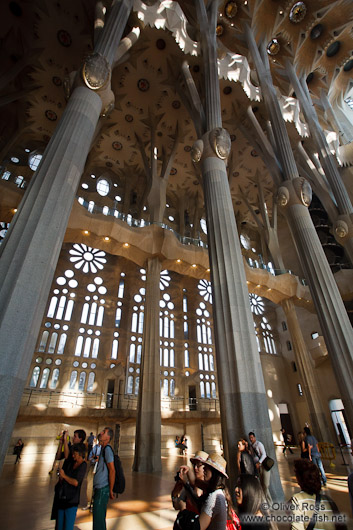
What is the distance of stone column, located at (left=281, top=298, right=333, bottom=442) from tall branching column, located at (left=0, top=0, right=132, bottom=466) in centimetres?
1417

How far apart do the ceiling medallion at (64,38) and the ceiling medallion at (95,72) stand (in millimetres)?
8986

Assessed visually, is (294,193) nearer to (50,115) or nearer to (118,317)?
(118,317)

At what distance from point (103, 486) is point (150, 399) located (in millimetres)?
8096

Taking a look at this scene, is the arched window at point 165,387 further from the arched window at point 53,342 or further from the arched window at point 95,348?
the arched window at point 53,342

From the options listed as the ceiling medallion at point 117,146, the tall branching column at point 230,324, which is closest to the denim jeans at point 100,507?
the tall branching column at point 230,324

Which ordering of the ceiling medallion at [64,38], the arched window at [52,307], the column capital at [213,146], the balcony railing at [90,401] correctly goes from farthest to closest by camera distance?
the arched window at [52,307], the balcony railing at [90,401], the ceiling medallion at [64,38], the column capital at [213,146]

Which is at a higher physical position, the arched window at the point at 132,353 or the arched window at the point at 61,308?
the arched window at the point at 61,308

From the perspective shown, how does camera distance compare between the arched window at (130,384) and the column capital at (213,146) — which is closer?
the column capital at (213,146)

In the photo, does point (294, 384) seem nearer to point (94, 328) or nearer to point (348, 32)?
point (94, 328)

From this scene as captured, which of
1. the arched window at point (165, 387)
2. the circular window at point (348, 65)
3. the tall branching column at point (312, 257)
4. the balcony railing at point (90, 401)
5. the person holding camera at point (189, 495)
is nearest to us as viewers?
the person holding camera at point (189, 495)

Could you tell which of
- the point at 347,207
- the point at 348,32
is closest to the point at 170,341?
the point at 347,207

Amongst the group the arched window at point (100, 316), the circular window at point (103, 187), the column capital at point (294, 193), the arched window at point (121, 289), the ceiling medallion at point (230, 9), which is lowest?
the arched window at point (100, 316)

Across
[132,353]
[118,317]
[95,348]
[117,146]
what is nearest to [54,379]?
[95,348]

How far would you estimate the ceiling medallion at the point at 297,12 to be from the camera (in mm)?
17156
